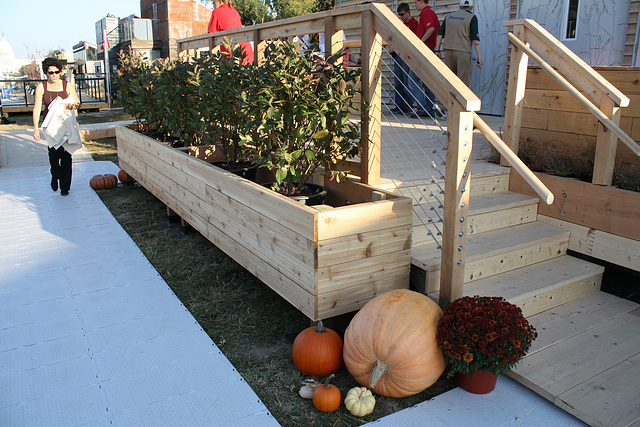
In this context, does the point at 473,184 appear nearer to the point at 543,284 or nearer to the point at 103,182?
the point at 543,284

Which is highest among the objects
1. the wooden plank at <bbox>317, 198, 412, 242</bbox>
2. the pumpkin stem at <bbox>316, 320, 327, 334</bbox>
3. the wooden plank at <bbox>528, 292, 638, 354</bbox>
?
the wooden plank at <bbox>317, 198, 412, 242</bbox>

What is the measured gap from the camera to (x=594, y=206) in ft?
11.6

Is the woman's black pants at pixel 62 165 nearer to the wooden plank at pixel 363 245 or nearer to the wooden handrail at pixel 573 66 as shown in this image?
the wooden plank at pixel 363 245

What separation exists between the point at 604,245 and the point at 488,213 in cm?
79

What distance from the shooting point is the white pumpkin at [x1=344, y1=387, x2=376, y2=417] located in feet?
7.33

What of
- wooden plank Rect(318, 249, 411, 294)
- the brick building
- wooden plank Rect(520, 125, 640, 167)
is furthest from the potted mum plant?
the brick building

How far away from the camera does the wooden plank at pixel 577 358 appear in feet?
7.73

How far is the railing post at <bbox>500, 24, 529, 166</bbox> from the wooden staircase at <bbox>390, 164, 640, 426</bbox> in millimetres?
414

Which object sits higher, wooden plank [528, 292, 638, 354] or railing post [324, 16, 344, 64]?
railing post [324, 16, 344, 64]

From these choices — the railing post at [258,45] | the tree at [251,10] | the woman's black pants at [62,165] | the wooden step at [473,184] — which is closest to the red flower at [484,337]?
the wooden step at [473,184]

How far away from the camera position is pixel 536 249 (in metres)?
3.36

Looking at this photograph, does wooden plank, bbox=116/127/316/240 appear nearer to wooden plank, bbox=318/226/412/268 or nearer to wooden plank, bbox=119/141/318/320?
wooden plank, bbox=318/226/412/268

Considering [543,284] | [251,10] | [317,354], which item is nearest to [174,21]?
[251,10]

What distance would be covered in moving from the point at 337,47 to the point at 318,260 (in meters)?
1.66
